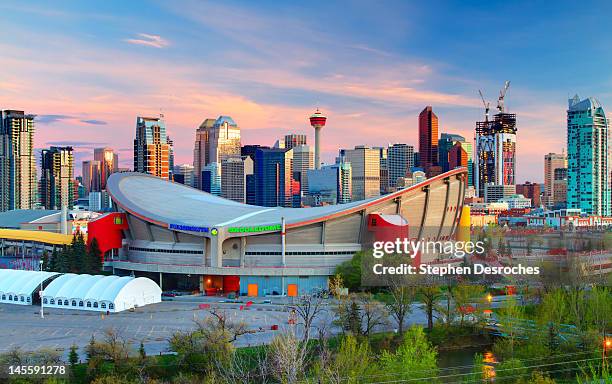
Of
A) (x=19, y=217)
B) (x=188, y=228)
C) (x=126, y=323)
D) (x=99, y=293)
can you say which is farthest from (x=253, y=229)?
(x=19, y=217)

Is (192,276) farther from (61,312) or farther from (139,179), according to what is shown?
(139,179)

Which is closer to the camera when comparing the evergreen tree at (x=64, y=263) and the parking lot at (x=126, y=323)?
the parking lot at (x=126, y=323)

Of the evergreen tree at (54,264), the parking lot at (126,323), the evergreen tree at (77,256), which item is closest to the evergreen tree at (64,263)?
the evergreen tree at (77,256)

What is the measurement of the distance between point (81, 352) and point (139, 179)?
50.1 metres

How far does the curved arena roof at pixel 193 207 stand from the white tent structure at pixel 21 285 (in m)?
13.3

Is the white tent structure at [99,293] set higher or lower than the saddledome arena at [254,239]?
lower

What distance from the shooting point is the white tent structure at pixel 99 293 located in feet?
Answer: 189

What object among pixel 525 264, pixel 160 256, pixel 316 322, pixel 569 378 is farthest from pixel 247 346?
pixel 525 264

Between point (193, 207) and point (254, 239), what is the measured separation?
482 inches

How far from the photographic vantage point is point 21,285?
63.2 m

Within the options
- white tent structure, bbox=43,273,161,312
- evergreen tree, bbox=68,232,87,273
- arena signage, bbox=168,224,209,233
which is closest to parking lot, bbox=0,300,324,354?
white tent structure, bbox=43,273,161,312

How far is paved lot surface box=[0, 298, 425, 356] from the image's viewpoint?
4556 cm

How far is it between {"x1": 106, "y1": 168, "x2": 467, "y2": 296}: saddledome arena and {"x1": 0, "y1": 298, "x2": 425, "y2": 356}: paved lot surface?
280 inches

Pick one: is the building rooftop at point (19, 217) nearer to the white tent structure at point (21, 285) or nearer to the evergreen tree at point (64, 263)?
the evergreen tree at point (64, 263)
